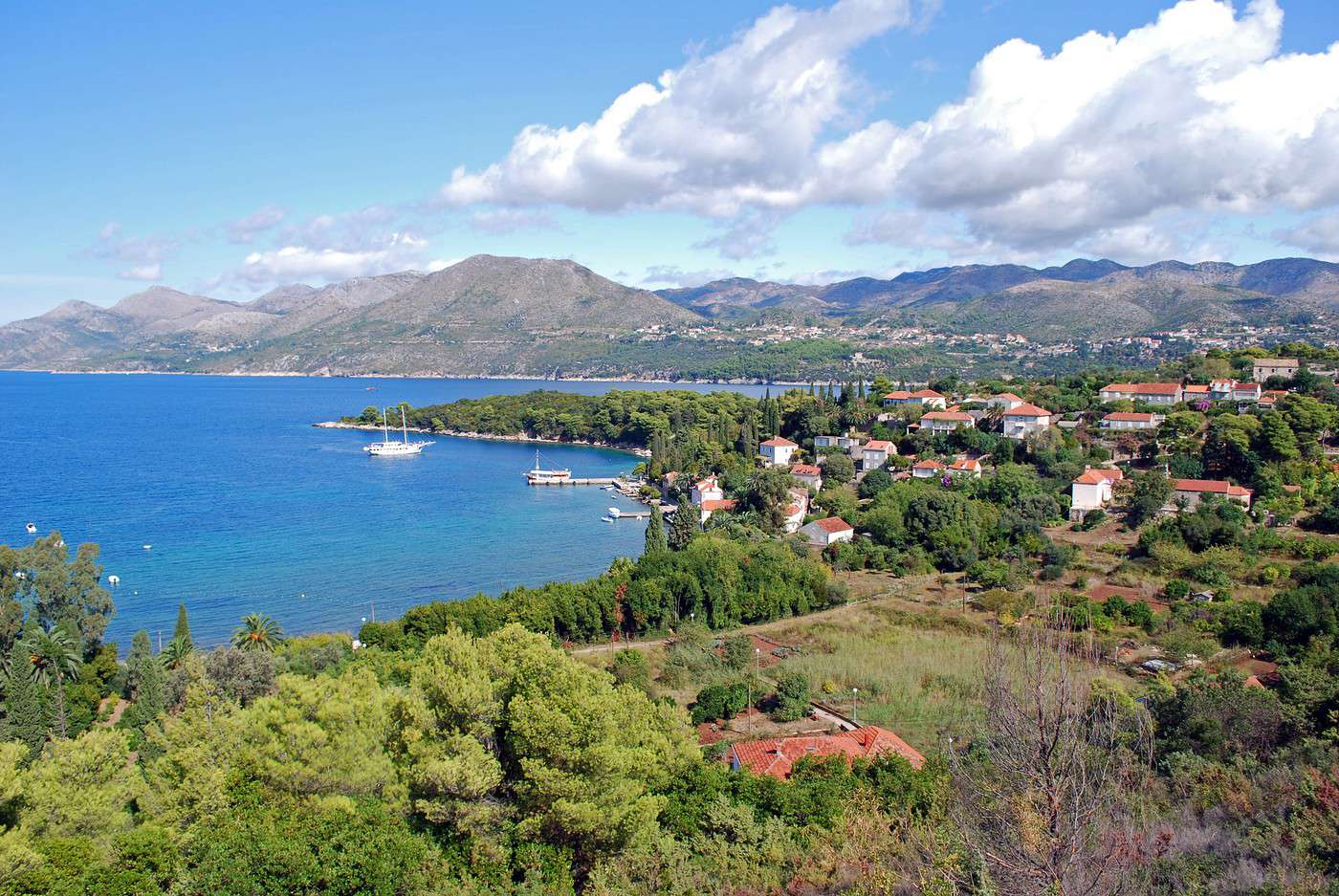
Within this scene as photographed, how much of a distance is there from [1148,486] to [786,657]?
1830cm

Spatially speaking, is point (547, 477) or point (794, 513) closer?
point (794, 513)

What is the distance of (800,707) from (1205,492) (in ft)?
72.4

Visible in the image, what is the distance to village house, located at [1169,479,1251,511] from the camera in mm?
31156

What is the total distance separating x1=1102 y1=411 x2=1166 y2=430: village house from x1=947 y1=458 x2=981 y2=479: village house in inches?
290

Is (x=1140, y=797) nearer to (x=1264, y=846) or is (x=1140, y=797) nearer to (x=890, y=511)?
(x=1264, y=846)

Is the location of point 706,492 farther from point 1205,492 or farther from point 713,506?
point 1205,492

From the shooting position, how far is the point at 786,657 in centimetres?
2223

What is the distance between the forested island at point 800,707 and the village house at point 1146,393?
2857 mm

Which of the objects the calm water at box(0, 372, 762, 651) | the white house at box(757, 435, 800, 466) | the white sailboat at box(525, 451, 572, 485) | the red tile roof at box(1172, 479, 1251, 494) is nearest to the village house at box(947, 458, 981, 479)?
the red tile roof at box(1172, 479, 1251, 494)

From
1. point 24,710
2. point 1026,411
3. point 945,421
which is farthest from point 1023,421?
point 24,710

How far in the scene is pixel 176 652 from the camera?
20000 millimetres

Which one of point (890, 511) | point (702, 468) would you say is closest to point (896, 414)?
point (702, 468)

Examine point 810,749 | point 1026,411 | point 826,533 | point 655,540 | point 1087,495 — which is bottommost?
point 810,749

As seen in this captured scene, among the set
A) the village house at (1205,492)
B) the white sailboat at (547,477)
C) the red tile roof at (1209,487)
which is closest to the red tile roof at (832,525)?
the village house at (1205,492)
